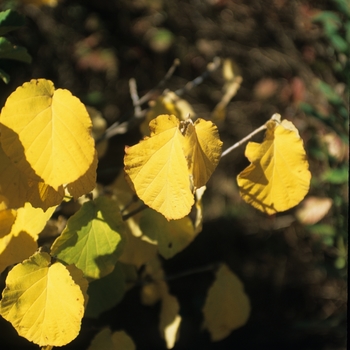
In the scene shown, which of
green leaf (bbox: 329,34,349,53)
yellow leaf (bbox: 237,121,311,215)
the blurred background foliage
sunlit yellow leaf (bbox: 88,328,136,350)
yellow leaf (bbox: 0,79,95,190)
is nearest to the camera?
yellow leaf (bbox: 0,79,95,190)

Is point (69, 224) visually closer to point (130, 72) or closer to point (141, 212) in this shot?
point (141, 212)

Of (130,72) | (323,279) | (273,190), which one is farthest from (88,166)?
(323,279)

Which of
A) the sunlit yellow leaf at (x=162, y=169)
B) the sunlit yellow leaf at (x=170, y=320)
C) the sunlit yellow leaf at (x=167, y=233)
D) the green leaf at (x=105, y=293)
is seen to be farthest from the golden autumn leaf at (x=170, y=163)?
the sunlit yellow leaf at (x=170, y=320)

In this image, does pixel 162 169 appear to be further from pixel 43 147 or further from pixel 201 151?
pixel 43 147

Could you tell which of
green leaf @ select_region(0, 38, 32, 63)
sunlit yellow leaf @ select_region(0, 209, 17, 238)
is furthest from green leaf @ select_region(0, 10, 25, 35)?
sunlit yellow leaf @ select_region(0, 209, 17, 238)

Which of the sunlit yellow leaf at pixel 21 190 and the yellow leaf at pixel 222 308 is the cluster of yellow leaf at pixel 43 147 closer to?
the sunlit yellow leaf at pixel 21 190

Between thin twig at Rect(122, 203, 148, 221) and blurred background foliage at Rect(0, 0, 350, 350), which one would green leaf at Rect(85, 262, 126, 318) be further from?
blurred background foliage at Rect(0, 0, 350, 350)
